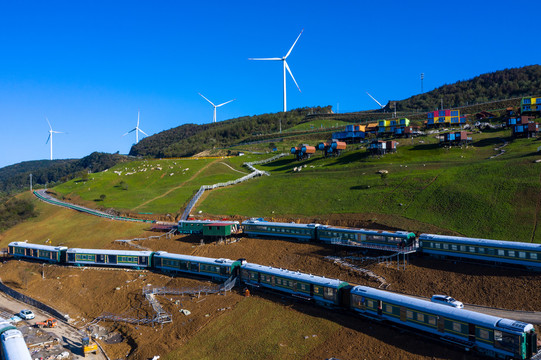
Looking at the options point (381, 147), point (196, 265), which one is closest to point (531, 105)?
point (381, 147)

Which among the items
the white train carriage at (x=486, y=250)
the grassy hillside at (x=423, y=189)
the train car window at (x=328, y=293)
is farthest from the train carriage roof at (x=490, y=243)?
the train car window at (x=328, y=293)

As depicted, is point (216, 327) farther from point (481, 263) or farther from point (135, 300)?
point (481, 263)

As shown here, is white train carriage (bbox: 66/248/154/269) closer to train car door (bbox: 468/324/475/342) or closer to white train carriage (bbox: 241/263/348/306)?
white train carriage (bbox: 241/263/348/306)

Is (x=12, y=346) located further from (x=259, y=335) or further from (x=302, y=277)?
(x=302, y=277)

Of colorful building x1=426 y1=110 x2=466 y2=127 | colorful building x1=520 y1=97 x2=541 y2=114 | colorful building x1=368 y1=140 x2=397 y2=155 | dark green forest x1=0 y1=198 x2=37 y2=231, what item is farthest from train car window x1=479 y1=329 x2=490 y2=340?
colorful building x1=426 y1=110 x2=466 y2=127

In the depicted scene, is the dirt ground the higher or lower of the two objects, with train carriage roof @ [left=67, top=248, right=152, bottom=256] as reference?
lower

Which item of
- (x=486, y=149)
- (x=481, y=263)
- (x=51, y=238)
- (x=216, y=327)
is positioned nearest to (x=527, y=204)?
(x=481, y=263)
